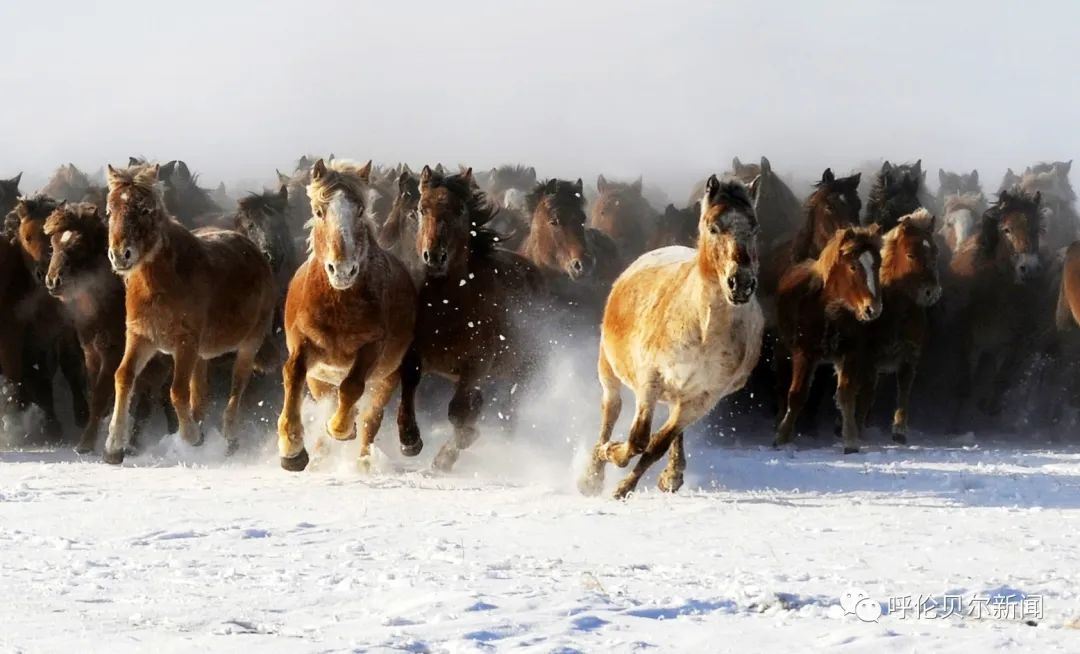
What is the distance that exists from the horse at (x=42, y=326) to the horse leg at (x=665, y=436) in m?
7.88

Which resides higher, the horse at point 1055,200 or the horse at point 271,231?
the horse at point 1055,200

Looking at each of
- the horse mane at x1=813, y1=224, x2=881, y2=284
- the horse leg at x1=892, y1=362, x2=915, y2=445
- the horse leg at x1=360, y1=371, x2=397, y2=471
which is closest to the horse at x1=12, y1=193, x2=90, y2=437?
the horse leg at x1=360, y1=371, x2=397, y2=471

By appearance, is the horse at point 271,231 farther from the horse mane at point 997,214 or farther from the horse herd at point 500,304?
the horse mane at point 997,214

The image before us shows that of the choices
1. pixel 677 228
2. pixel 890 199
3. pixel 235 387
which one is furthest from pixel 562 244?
pixel 890 199

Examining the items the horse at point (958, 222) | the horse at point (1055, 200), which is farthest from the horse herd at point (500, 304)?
the horse at point (1055, 200)

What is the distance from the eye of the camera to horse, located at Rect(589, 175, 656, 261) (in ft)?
71.0

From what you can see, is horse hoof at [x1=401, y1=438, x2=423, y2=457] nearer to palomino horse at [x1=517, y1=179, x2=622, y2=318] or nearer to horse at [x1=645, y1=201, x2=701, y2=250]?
palomino horse at [x1=517, y1=179, x2=622, y2=318]

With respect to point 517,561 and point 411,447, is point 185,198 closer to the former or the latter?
point 411,447

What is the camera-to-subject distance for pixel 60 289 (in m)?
13.2

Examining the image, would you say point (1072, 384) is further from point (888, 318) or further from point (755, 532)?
point (755, 532)

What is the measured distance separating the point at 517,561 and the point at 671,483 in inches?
143

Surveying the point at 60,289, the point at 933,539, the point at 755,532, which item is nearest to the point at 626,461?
the point at 755,532

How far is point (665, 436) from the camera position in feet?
30.3

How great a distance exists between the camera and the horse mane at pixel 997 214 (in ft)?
59.6
